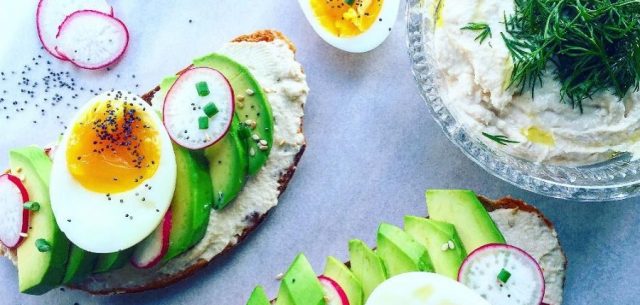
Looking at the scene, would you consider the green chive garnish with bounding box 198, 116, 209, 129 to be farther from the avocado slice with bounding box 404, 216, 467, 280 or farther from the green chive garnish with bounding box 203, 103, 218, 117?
the avocado slice with bounding box 404, 216, 467, 280

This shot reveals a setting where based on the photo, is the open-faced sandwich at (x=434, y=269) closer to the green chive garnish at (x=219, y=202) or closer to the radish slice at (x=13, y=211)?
the green chive garnish at (x=219, y=202)

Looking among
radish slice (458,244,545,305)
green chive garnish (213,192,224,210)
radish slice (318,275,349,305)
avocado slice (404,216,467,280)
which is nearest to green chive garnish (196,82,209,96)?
green chive garnish (213,192,224,210)

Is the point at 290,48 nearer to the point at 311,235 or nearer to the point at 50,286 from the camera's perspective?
the point at 311,235

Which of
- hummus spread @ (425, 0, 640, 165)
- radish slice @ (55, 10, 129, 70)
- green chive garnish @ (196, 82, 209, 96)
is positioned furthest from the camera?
radish slice @ (55, 10, 129, 70)

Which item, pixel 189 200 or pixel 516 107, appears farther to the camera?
pixel 189 200

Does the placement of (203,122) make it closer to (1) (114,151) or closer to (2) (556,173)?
(1) (114,151)

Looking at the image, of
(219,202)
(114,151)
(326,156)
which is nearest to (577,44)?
(326,156)

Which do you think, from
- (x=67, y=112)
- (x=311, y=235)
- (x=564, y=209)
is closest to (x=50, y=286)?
(x=67, y=112)
